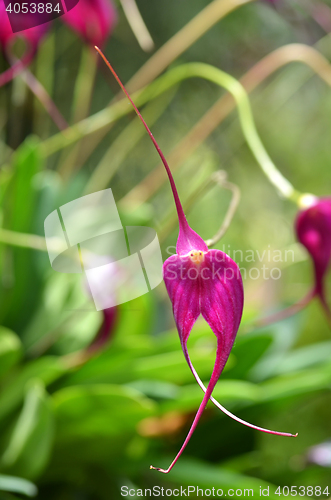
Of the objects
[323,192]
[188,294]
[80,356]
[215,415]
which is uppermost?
[188,294]

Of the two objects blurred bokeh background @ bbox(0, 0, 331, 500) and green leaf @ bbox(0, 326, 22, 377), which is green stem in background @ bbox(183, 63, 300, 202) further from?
green leaf @ bbox(0, 326, 22, 377)

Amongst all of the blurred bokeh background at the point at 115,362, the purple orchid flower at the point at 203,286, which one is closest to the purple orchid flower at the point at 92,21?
the blurred bokeh background at the point at 115,362

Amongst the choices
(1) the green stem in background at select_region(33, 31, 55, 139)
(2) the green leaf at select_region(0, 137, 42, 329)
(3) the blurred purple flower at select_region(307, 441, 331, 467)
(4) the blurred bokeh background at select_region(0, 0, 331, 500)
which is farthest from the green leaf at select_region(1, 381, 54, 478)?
(1) the green stem in background at select_region(33, 31, 55, 139)

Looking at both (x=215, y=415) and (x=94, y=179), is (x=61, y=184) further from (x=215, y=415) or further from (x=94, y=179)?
(x=215, y=415)

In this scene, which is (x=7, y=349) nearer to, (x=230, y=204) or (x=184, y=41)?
(x=230, y=204)

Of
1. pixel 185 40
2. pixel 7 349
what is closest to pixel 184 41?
pixel 185 40

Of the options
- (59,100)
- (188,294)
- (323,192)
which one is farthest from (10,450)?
(323,192)

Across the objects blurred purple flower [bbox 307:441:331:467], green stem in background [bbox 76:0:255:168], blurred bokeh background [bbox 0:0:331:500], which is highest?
green stem in background [bbox 76:0:255:168]

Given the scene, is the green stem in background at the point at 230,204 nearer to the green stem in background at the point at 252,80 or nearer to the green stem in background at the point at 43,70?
the green stem in background at the point at 252,80

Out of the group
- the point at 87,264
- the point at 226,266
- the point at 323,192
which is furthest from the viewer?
the point at 323,192
